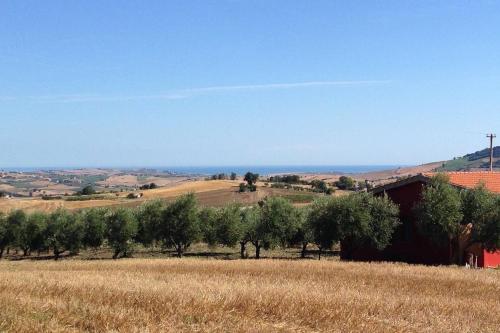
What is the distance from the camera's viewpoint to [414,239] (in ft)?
148

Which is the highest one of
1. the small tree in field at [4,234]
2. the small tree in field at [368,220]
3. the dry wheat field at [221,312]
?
the dry wheat field at [221,312]

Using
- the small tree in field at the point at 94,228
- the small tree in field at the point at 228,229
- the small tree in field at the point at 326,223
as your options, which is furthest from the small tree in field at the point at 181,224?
the small tree in field at the point at 326,223

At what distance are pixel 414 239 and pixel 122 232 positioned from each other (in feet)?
94.5

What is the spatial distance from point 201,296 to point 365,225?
34267 mm

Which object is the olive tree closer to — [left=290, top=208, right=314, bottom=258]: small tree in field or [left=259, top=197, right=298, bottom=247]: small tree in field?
[left=290, top=208, right=314, bottom=258]: small tree in field

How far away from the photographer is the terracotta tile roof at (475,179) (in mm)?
46172

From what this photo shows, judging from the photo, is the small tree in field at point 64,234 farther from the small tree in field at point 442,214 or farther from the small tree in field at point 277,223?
the small tree in field at point 442,214

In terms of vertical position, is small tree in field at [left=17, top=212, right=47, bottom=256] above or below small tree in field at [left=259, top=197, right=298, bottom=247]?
below

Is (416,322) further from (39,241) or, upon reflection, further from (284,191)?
(284,191)

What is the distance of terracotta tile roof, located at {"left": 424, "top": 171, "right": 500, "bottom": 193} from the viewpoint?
46.2 meters

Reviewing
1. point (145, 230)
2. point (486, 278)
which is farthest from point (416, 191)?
point (145, 230)

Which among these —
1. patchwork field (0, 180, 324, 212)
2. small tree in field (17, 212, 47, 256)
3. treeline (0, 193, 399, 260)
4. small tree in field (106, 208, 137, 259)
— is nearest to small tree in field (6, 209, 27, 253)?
small tree in field (17, 212, 47, 256)

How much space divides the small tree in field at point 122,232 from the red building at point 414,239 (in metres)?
22.8

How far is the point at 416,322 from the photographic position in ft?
39.5
